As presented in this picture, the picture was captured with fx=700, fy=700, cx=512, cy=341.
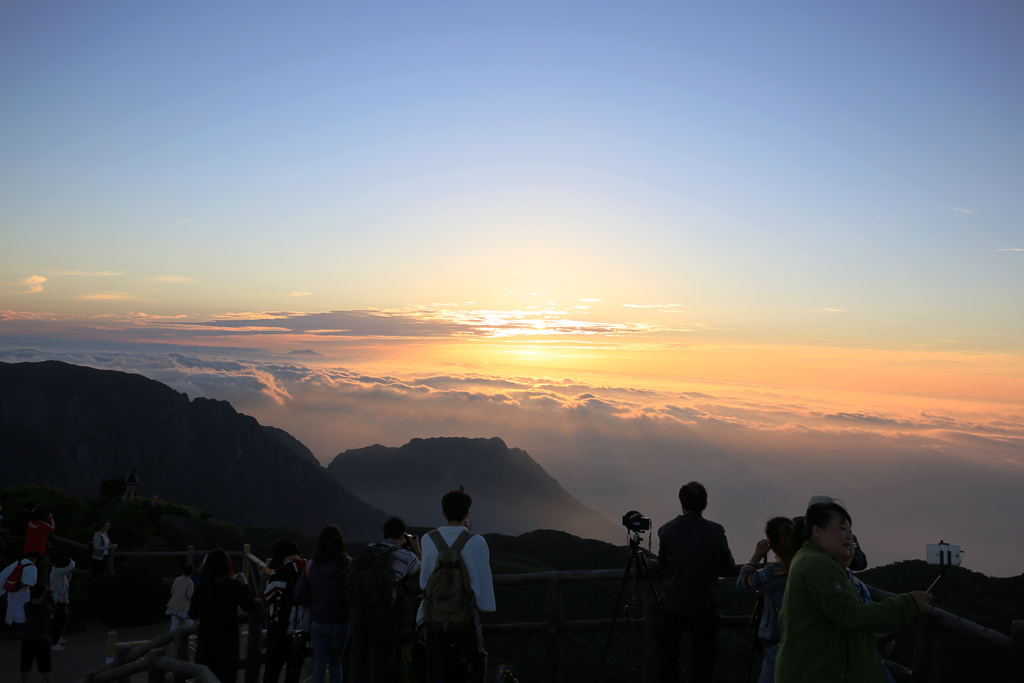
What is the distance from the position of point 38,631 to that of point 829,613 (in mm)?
10477

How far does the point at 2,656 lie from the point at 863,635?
15885 mm

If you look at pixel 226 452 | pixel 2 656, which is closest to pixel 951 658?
pixel 2 656

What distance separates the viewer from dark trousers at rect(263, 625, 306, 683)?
20.8ft

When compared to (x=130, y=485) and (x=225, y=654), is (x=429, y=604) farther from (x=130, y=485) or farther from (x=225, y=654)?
(x=130, y=485)

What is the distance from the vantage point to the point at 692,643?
18.3 feet

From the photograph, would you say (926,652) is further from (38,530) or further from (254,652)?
(38,530)

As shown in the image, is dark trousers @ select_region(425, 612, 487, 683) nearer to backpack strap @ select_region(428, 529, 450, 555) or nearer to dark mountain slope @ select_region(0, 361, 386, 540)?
backpack strap @ select_region(428, 529, 450, 555)

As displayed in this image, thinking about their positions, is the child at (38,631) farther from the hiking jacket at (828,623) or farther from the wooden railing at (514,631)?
the hiking jacket at (828,623)

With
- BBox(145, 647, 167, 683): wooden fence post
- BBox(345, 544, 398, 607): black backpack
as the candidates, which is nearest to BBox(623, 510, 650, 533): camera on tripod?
BBox(345, 544, 398, 607): black backpack

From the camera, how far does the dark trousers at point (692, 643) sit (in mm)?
5629

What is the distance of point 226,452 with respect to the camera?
558 ft

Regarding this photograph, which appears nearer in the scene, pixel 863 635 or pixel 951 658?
pixel 863 635

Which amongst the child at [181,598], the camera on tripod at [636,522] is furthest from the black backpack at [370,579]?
the child at [181,598]

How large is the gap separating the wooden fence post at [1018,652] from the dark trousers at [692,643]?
2.01 meters
